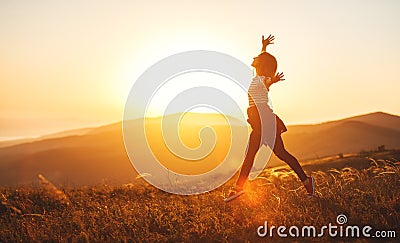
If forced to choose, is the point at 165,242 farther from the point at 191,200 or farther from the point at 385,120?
the point at 385,120

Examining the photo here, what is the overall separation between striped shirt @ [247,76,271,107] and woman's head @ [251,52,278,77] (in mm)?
212

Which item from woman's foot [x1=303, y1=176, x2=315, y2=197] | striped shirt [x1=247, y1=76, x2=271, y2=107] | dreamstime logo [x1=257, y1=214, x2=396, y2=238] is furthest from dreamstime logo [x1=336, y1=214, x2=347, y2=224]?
striped shirt [x1=247, y1=76, x2=271, y2=107]

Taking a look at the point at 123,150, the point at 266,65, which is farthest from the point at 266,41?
the point at 123,150

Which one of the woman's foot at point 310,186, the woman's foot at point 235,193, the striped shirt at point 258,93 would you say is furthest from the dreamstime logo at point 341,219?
the striped shirt at point 258,93

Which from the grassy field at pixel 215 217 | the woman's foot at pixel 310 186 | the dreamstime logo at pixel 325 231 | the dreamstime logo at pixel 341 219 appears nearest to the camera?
the dreamstime logo at pixel 325 231

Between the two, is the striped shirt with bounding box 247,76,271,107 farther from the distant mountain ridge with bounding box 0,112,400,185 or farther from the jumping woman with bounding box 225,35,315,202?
the distant mountain ridge with bounding box 0,112,400,185

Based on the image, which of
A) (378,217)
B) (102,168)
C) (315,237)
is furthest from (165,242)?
(102,168)

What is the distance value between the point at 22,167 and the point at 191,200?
61.4 m

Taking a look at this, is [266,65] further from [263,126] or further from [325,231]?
[325,231]

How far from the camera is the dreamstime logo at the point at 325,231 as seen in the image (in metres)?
5.75

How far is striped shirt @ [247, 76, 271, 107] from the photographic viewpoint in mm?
7547

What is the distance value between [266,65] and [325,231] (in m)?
3.13

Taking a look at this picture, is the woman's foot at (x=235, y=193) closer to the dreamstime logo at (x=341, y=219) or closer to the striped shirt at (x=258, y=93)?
the striped shirt at (x=258, y=93)

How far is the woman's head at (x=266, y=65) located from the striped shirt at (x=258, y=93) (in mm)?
212
